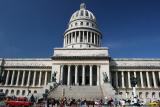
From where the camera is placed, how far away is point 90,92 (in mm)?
51219

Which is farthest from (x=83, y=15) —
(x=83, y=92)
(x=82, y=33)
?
(x=83, y=92)

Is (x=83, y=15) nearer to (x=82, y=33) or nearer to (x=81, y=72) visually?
(x=82, y=33)

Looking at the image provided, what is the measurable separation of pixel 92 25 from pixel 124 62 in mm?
23486

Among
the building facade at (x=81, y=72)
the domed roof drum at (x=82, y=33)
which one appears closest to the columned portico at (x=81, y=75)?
Result: the building facade at (x=81, y=72)

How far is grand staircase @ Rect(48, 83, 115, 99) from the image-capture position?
4860cm

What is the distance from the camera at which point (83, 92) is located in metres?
51.4

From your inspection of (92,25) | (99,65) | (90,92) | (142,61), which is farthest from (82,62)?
(92,25)

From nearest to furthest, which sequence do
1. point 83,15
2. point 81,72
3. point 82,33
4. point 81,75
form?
point 81,75 < point 81,72 < point 82,33 < point 83,15

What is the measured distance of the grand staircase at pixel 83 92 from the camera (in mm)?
48603

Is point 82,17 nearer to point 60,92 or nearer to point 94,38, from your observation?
point 94,38

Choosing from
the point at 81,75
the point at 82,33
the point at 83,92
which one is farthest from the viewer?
the point at 82,33

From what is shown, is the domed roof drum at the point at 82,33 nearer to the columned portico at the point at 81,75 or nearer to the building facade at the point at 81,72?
the building facade at the point at 81,72

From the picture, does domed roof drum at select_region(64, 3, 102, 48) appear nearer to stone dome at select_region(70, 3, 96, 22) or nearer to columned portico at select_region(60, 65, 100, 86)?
stone dome at select_region(70, 3, 96, 22)

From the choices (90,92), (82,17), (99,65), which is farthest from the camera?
(82,17)
